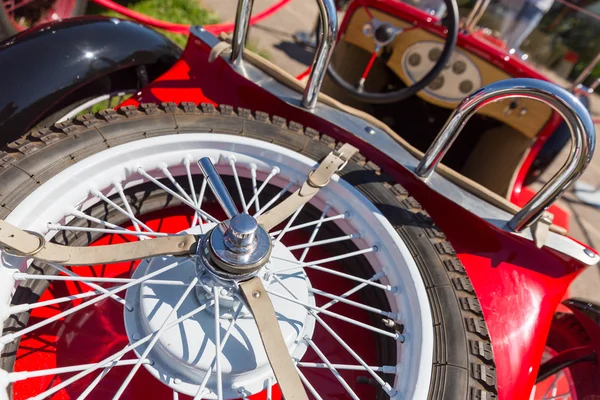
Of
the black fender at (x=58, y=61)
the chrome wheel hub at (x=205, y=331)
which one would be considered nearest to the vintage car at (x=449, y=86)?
the black fender at (x=58, y=61)

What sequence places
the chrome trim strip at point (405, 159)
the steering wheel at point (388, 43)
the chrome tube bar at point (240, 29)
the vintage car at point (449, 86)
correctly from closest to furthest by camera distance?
the chrome trim strip at point (405, 159)
the chrome tube bar at point (240, 29)
the steering wheel at point (388, 43)
the vintage car at point (449, 86)

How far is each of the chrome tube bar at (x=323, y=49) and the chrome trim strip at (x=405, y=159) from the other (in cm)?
5

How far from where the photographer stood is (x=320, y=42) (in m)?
1.27

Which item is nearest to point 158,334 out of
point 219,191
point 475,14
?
point 219,191

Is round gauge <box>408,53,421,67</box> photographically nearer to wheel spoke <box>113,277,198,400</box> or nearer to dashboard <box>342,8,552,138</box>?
dashboard <box>342,8,552,138</box>

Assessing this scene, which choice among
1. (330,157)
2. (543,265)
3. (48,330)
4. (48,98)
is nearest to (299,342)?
(330,157)

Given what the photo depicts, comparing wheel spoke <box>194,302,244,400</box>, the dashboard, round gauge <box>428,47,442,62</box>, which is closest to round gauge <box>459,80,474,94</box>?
the dashboard

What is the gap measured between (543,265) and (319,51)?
881 mm

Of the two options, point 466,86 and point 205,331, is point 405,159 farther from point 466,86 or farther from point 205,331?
point 466,86

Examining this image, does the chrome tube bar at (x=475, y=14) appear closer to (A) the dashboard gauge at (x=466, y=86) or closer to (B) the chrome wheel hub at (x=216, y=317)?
(A) the dashboard gauge at (x=466, y=86)

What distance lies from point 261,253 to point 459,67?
175 centimetres

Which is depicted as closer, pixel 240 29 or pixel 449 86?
pixel 240 29

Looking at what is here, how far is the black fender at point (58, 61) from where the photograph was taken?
50.9 inches

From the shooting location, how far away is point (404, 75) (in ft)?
7.63
